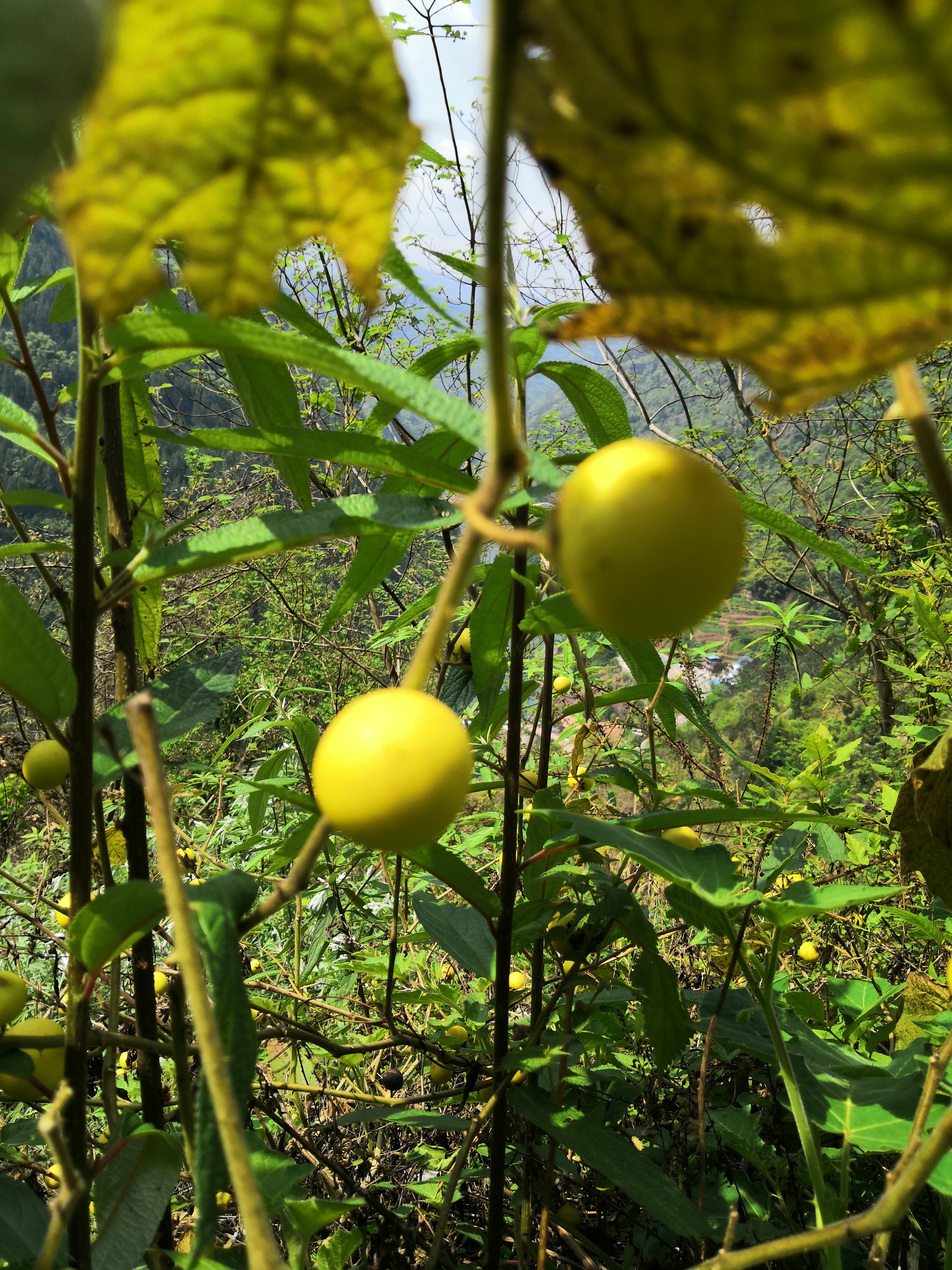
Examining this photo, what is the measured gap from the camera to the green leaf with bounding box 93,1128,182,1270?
0.44m

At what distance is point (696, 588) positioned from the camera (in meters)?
0.21

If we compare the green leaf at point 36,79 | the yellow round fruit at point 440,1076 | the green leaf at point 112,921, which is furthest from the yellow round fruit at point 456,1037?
the green leaf at point 36,79

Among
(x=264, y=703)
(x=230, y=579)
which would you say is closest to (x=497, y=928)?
(x=264, y=703)

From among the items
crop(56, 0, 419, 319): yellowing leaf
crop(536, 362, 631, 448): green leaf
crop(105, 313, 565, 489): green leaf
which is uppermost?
crop(536, 362, 631, 448): green leaf

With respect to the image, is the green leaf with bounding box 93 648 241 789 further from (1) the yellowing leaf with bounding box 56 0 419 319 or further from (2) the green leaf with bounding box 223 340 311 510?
(1) the yellowing leaf with bounding box 56 0 419 319

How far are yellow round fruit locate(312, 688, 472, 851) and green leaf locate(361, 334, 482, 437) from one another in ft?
1.19

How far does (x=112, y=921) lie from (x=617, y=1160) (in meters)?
0.41

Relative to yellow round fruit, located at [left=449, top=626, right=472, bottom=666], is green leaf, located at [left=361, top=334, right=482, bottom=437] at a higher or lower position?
higher

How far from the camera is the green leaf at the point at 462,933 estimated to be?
768 mm

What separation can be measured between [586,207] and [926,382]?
4.27 metres

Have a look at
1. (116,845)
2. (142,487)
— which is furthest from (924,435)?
(116,845)

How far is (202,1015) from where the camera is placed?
8.8 inches

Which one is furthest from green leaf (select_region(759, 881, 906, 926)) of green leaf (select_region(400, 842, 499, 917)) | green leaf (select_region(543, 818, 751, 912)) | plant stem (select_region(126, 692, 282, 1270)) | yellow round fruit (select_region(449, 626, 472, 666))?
yellow round fruit (select_region(449, 626, 472, 666))

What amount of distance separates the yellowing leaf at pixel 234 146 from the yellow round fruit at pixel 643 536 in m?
0.08
